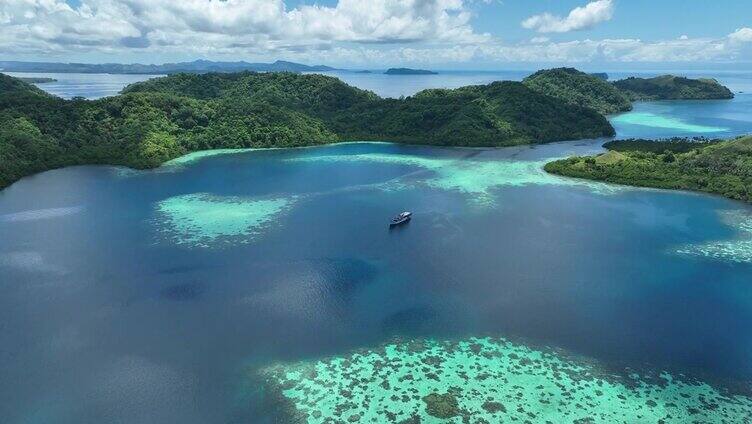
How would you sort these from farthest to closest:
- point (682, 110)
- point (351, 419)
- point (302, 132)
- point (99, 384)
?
point (682, 110) → point (302, 132) → point (99, 384) → point (351, 419)

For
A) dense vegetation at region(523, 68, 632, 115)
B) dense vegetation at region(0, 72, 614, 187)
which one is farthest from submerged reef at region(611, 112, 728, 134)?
dense vegetation at region(0, 72, 614, 187)

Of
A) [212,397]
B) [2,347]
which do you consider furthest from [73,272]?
[212,397]

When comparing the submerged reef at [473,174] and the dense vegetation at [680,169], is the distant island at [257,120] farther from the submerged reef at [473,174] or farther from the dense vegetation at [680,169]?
the submerged reef at [473,174]

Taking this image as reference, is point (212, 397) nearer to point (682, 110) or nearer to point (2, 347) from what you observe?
point (2, 347)

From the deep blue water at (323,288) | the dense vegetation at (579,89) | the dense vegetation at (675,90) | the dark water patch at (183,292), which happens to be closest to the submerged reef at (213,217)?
the deep blue water at (323,288)

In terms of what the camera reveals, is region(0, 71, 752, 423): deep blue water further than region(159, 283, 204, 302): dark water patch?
No

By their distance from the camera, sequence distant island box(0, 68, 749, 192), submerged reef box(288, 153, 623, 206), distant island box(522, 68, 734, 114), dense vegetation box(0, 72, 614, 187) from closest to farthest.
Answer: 1. submerged reef box(288, 153, 623, 206)
2. distant island box(0, 68, 749, 192)
3. dense vegetation box(0, 72, 614, 187)
4. distant island box(522, 68, 734, 114)

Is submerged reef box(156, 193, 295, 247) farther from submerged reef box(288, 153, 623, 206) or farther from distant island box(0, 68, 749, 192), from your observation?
distant island box(0, 68, 749, 192)
